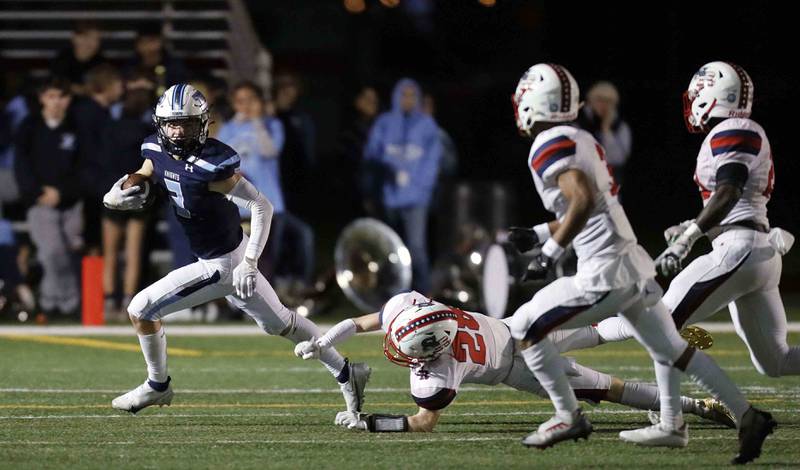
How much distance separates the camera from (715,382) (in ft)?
20.4

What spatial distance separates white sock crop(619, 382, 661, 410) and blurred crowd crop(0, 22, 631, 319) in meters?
5.67

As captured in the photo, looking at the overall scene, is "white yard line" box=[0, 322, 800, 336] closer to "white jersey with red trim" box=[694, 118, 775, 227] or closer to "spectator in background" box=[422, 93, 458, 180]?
"spectator in background" box=[422, 93, 458, 180]

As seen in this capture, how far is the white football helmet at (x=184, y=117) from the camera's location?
7.40m

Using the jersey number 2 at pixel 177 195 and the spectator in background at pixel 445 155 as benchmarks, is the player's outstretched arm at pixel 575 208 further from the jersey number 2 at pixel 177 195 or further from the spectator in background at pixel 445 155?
the spectator in background at pixel 445 155

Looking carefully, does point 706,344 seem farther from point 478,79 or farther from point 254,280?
point 478,79

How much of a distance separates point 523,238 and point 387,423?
1.09m

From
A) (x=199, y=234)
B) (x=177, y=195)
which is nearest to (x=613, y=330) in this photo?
(x=199, y=234)

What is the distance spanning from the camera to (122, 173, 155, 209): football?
749cm

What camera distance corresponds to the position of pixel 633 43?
26.6 meters

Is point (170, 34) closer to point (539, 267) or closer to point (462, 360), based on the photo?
point (462, 360)

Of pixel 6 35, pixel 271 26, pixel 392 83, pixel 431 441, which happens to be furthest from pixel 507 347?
pixel 271 26

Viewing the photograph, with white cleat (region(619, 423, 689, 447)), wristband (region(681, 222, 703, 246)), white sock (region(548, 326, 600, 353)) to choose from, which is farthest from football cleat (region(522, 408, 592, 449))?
white sock (region(548, 326, 600, 353))

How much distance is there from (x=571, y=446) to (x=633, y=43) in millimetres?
20674

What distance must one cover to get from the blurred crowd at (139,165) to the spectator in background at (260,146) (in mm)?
11
